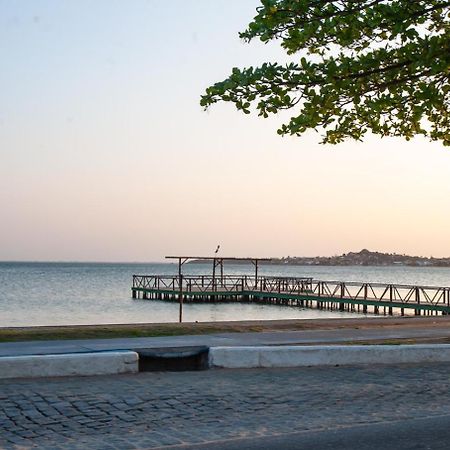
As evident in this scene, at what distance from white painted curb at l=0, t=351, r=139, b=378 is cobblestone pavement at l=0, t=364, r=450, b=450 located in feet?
0.69

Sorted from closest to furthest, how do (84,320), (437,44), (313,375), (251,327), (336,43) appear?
(313,375), (437,44), (336,43), (251,327), (84,320)

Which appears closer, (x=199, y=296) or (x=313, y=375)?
(x=313, y=375)

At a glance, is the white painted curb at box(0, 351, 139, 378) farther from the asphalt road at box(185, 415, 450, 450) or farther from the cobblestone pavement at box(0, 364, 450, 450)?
the asphalt road at box(185, 415, 450, 450)

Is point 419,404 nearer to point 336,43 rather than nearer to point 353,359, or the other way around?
point 353,359

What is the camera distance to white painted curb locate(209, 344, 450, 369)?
1198 centimetres

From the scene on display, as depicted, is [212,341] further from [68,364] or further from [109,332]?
[68,364]

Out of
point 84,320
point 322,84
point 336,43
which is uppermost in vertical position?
point 336,43

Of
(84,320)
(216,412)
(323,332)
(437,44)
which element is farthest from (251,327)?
(84,320)

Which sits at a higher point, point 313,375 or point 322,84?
point 322,84

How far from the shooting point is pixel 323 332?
17.9 metres

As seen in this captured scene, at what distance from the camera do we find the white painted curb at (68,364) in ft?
34.3

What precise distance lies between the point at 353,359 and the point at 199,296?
58.4 metres

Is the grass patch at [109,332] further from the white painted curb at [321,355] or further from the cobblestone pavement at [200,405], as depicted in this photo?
the cobblestone pavement at [200,405]

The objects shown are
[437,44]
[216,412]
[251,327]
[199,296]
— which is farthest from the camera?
[199,296]
